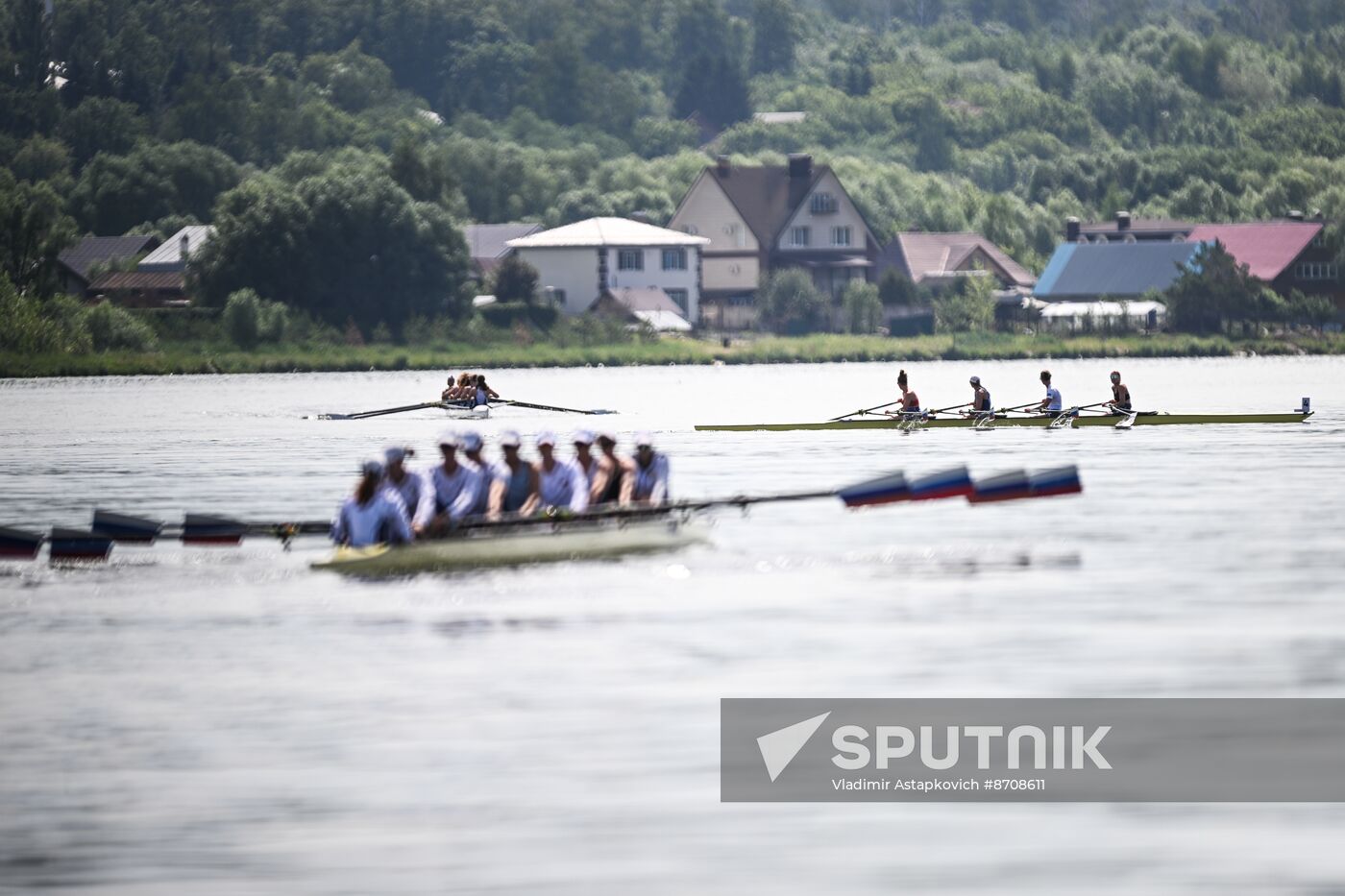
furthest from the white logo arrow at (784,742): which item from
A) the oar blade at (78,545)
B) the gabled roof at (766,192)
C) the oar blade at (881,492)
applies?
the gabled roof at (766,192)

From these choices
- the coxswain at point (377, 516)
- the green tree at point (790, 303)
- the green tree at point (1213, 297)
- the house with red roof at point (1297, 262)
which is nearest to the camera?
the coxswain at point (377, 516)

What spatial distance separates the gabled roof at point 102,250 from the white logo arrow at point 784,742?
5038 inches

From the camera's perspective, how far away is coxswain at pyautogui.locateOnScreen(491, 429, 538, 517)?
1185 inches

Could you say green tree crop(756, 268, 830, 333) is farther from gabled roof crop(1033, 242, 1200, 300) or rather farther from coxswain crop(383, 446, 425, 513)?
coxswain crop(383, 446, 425, 513)

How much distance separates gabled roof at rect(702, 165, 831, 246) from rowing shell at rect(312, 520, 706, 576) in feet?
407

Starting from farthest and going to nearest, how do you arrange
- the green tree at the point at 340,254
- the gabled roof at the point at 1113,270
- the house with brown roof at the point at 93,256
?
the gabled roof at the point at 1113,270 < the house with brown roof at the point at 93,256 < the green tree at the point at 340,254

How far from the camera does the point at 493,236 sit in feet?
534

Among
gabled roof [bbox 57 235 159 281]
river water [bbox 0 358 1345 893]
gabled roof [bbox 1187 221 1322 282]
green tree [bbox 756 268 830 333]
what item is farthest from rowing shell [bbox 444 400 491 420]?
gabled roof [bbox 1187 221 1322 282]

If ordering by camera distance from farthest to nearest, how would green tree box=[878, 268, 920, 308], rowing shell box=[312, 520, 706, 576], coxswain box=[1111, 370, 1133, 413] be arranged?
green tree box=[878, 268, 920, 308] → coxswain box=[1111, 370, 1133, 413] → rowing shell box=[312, 520, 706, 576]

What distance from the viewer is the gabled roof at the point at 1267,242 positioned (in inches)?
5674

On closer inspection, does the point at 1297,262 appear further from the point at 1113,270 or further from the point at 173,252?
the point at 173,252

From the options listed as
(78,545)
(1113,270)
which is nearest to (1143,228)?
(1113,270)

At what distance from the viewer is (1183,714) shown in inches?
854

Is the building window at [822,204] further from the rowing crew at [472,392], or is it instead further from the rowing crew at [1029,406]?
the rowing crew at [1029,406]
